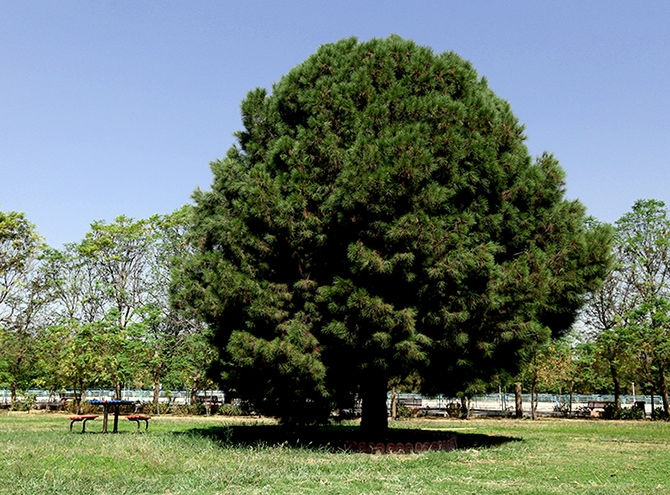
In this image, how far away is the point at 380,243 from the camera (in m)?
12.7

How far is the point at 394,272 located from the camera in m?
12.5

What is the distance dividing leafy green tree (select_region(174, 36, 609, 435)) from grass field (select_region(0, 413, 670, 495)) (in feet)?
5.87

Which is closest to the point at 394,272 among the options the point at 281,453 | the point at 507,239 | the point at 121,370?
the point at 507,239

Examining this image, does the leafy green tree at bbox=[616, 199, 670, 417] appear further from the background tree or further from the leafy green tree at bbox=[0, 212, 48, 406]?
the leafy green tree at bbox=[0, 212, 48, 406]

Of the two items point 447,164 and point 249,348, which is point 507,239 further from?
point 249,348

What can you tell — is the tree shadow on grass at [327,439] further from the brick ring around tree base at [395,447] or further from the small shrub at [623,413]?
the small shrub at [623,413]

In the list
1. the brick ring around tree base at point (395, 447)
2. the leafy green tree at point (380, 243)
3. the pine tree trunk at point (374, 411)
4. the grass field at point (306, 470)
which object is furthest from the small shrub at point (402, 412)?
the brick ring around tree base at point (395, 447)

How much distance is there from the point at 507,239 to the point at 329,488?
7.71 meters

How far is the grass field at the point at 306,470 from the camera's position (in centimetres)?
847

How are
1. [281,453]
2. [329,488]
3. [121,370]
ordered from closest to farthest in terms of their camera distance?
1. [329,488]
2. [281,453]
3. [121,370]

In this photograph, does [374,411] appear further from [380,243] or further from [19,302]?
[19,302]

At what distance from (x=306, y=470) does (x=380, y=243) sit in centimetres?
472

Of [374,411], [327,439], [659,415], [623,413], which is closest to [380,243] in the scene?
[374,411]

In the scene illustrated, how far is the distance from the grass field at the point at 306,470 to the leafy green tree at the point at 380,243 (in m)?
1.79
